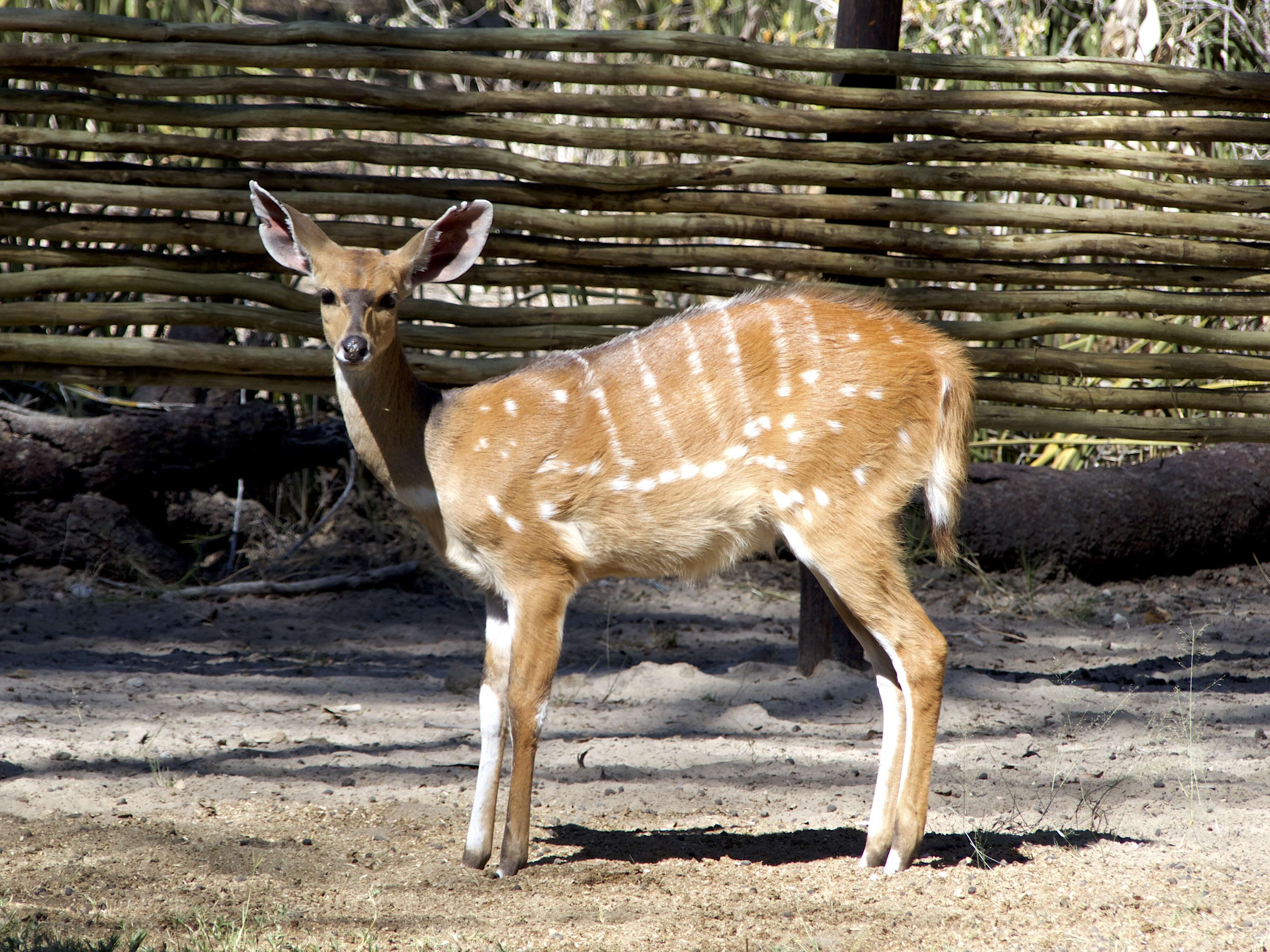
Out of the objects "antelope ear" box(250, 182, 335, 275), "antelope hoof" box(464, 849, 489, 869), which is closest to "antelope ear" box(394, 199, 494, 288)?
"antelope ear" box(250, 182, 335, 275)

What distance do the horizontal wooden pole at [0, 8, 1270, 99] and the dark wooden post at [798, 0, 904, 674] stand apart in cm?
15

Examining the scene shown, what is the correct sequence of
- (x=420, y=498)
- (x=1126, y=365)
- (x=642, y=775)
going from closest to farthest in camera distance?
(x=420, y=498) → (x=642, y=775) → (x=1126, y=365)

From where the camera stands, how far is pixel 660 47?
494cm

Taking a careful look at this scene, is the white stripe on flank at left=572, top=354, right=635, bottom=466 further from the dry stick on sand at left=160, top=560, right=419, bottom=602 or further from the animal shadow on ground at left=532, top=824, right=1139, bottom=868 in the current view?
the dry stick on sand at left=160, top=560, right=419, bottom=602

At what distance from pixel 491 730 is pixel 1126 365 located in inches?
126

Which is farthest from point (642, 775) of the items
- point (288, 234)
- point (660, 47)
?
point (660, 47)

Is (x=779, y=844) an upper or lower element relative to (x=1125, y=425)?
lower

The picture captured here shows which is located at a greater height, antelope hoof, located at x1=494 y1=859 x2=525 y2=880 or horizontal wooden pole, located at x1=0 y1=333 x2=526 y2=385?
horizontal wooden pole, located at x1=0 y1=333 x2=526 y2=385

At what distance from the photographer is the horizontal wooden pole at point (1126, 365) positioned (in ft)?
17.2

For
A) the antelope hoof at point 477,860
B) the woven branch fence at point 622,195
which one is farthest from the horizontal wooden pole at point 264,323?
the antelope hoof at point 477,860

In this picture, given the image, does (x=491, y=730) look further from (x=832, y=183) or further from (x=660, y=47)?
(x=660, y=47)

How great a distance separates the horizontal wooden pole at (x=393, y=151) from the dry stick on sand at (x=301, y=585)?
7.23 ft

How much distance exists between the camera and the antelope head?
3.47m

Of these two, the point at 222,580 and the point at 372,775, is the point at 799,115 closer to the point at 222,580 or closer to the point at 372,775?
the point at 372,775
